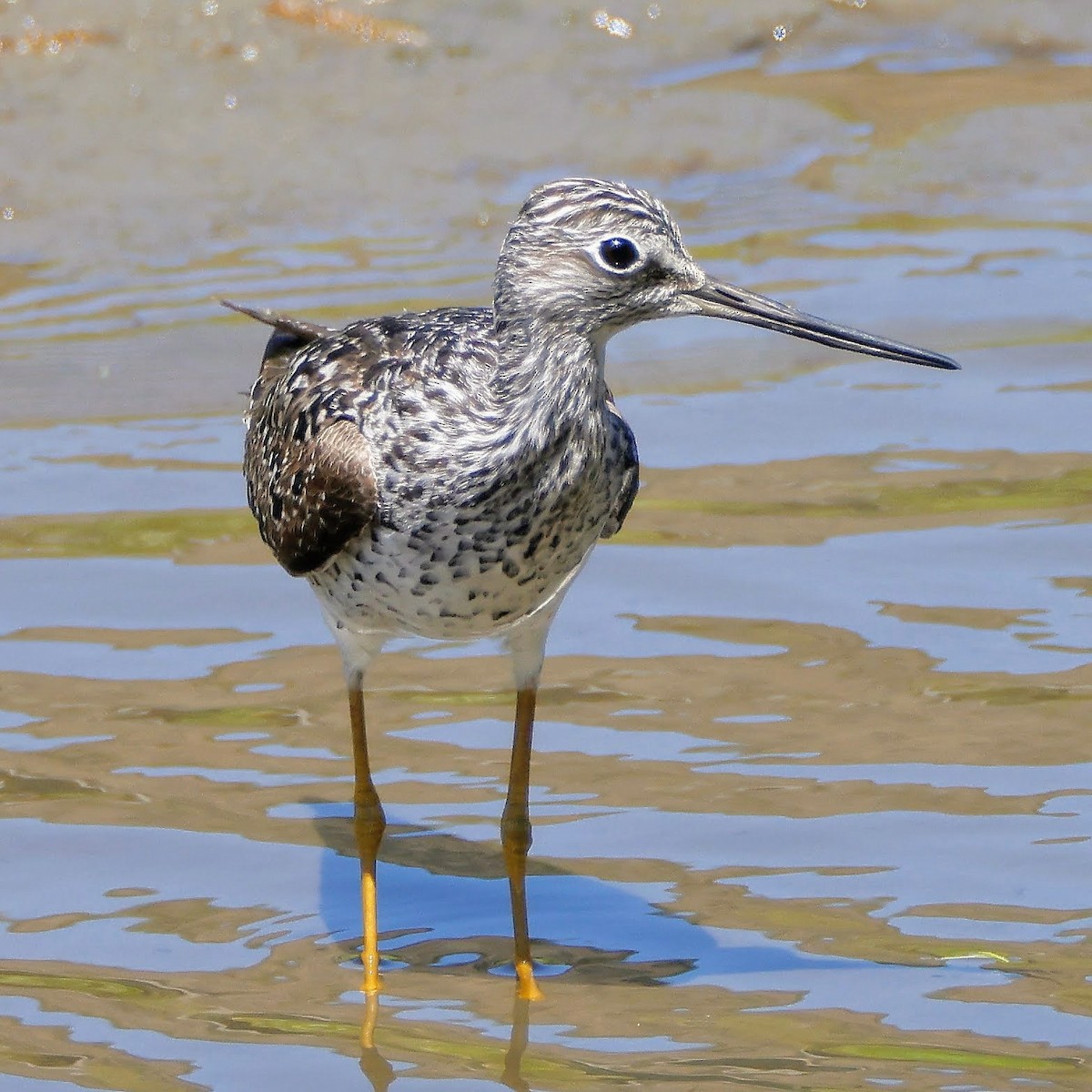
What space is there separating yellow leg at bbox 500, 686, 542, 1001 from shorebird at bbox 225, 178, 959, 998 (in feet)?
0.68

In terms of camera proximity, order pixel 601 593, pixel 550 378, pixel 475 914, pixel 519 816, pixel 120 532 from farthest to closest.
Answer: pixel 120 532, pixel 601 593, pixel 475 914, pixel 519 816, pixel 550 378

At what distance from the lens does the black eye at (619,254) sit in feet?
20.1

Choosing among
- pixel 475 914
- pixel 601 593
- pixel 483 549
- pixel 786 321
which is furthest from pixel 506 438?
pixel 601 593

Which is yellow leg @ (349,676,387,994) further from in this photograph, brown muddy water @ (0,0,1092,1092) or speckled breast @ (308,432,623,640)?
speckled breast @ (308,432,623,640)

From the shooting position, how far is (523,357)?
20.6 ft

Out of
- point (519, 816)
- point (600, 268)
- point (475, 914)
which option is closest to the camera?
point (600, 268)

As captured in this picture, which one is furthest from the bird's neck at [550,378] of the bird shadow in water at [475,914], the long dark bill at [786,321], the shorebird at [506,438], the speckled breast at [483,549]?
the bird shadow in water at [475,914]

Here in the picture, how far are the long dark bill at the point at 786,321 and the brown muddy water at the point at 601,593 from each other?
185cm

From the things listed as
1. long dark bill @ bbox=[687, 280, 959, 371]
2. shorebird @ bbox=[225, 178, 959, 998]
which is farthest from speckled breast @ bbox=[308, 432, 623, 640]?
long dark bill @ bbox=[687, 280, 959, 371]

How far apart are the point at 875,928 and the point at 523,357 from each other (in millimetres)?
2231

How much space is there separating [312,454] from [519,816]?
1486 mm

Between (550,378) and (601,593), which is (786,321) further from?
(601,593)

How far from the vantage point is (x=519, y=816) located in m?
7.21

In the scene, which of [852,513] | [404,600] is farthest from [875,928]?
[852,513]
